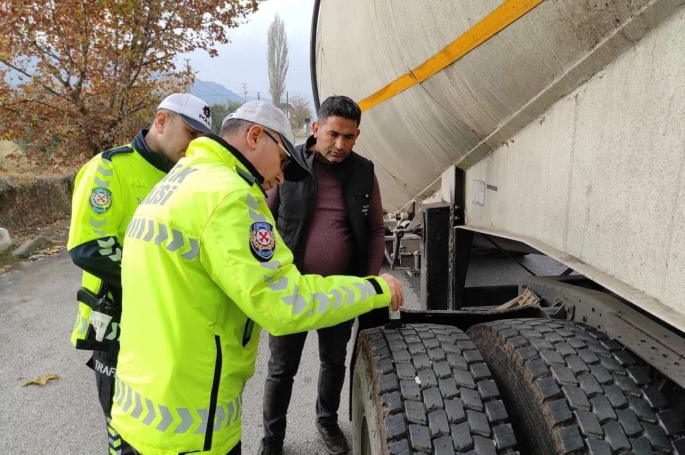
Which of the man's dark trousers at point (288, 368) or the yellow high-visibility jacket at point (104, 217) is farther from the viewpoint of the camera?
the man's dark trousers at point (288, 368)

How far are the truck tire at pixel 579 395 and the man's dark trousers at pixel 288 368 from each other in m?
1.10

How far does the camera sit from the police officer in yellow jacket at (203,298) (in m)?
1.25

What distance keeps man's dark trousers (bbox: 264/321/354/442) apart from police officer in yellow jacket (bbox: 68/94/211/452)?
817 mm

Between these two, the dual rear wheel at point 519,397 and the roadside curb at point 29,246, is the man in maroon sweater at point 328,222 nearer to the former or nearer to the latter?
the dual rear wheel at point 519,397

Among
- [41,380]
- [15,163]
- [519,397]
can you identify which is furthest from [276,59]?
[519,397]

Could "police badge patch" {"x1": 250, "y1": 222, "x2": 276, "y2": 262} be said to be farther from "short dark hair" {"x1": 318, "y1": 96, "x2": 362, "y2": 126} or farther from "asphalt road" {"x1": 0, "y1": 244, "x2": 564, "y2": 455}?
"asphalt road" {"x1": 0, "y1": 244, "x2": 564, "y2": 455}

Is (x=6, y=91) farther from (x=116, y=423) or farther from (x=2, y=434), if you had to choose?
(x=116, y=423)

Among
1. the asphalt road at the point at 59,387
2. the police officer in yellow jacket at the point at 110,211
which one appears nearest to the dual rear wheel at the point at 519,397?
the police officer in yellow jacket at the point at 110,211

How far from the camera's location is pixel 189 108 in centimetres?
212

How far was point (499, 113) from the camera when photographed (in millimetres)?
1933

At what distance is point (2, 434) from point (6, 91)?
787 cm

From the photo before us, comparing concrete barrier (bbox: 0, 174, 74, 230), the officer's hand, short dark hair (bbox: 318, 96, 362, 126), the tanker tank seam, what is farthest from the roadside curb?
the tanker tank seam

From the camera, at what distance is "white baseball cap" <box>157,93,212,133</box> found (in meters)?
2.11

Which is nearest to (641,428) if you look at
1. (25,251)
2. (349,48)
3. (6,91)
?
(349,48)
